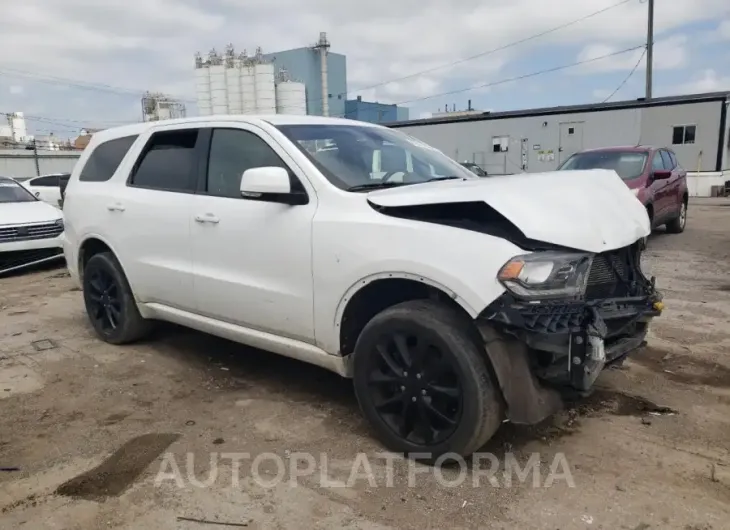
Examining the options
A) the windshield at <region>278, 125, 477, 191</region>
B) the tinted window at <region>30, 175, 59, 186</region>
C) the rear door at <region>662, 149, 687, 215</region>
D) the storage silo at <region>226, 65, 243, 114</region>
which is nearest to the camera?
the windshield at <region>278, 125, 477, 191</region>

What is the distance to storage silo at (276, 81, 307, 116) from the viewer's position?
3641 centimetres

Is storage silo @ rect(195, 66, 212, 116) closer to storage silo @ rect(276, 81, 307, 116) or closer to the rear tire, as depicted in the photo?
storage silo @ rect(276, 81, 307, 116)

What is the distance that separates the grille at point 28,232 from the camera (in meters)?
8.81

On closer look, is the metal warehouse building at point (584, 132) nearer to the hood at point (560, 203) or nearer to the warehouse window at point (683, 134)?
the warehouse window at point (683, 134)

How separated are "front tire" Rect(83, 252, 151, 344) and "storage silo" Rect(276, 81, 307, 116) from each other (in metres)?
32.4

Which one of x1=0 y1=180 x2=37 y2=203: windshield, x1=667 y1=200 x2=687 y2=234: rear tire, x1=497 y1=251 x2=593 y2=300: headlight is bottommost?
x1=667 y1=200 x2=687 y2=234: rear tire

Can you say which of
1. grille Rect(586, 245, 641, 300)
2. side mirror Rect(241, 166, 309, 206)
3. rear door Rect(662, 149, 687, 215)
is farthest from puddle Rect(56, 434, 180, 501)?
rear door Rect(662, 149, 687, 215)

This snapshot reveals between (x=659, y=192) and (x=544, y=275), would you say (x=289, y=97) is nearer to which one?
(x=659, y=192)

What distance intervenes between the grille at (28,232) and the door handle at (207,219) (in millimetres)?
6294

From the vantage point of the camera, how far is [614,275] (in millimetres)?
3076

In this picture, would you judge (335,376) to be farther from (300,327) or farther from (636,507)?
(636,507)

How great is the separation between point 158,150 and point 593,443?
145 inches

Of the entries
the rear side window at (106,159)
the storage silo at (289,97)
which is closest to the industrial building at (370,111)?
the storage silo at (289,97)

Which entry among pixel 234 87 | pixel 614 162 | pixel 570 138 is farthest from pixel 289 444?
pixel 234 87
